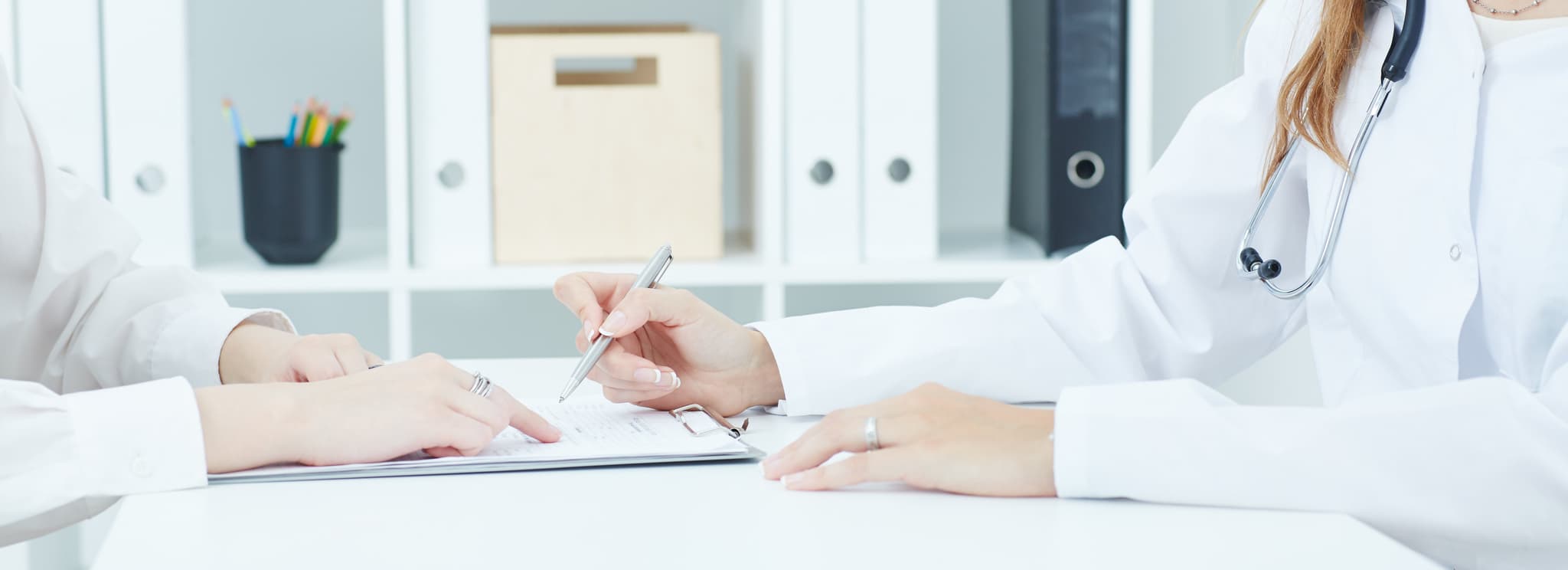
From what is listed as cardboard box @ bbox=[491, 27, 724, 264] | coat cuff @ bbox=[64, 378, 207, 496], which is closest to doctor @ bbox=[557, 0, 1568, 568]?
coat cuff @ bbox=[64, 378, 207, 496]

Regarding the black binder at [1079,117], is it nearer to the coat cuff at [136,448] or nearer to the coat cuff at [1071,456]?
the coat cuff at [1071,456]

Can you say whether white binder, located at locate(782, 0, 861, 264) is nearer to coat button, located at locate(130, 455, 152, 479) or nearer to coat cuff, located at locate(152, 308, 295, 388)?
coat cuff, located at locate(152, 308, 295, 388)

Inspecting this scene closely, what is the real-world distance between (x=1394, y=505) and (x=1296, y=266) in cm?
39

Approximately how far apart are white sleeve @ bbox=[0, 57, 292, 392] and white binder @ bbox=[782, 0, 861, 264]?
72cm

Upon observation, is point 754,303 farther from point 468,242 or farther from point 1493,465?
point 1493,465

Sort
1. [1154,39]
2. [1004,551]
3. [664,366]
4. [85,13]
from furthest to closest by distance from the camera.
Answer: [1154,39], [85,13], [664,366], [1004,551]

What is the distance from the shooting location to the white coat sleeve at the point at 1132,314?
0.85 meters

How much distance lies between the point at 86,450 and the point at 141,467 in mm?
29

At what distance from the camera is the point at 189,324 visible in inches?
35.9

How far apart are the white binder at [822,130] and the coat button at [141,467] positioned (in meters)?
1.00

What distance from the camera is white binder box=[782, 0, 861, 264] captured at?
152cm

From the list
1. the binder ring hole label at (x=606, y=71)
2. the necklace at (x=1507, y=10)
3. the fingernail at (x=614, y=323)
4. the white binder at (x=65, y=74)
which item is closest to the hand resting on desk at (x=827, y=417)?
the fingernail at (x=614, y=323)

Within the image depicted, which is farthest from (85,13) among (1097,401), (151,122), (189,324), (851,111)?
(1097,401)

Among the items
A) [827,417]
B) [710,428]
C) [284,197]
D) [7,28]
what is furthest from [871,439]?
[7,28]
